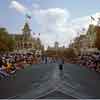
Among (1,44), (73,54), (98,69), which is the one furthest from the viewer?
(73,54)

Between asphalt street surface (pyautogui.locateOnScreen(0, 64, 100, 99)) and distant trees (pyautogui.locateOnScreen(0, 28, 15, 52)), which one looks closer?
asphalt street surface (pyautogui.locateOnScreen(0, 64, 100, 99))

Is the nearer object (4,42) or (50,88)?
(50,88)

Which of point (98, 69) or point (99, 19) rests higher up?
point (99, 19)

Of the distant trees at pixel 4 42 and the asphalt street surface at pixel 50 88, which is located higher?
the distant trees at pixel 4 42

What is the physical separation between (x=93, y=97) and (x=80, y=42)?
128 metres

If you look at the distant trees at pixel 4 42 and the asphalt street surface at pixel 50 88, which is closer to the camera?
the asphalt street surface at pixel 50 88

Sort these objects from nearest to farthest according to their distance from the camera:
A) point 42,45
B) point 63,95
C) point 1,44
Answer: point 63,95 → point 1,44 → point 42,45

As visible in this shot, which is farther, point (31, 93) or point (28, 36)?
point (28, 36)

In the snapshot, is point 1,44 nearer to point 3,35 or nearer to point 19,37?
point 3,35

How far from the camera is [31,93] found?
1838 centimetres

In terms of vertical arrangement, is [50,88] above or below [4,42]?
below

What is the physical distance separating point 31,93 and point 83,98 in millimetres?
3342

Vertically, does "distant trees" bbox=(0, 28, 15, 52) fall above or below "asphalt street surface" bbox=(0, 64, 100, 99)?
above

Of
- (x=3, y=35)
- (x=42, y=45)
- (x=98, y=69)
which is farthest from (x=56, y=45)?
(x=98, y=69)
